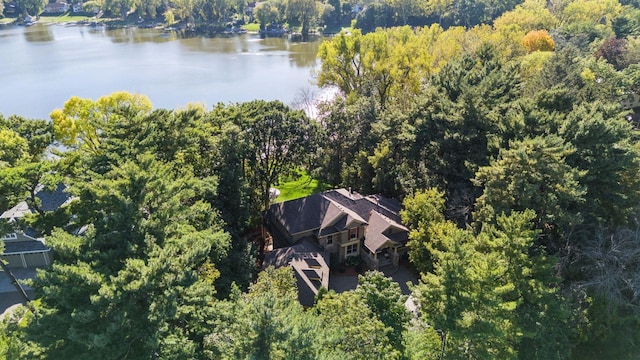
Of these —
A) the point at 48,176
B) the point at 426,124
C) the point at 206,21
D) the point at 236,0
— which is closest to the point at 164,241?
the point at 48,176

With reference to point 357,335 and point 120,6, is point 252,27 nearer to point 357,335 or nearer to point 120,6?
point 120,6

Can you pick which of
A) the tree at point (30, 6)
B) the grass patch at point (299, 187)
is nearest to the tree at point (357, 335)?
the grass patch at point (299, 187)

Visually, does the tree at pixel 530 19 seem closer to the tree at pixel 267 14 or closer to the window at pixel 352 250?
the window at pixel 352 250

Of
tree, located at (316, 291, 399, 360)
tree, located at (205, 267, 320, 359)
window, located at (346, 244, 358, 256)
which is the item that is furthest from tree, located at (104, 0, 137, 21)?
tree, located at (205, 267, 320, 359)

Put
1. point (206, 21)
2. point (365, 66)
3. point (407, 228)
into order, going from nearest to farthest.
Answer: point (407, 228) < point (365, 66) < point (206, 21)

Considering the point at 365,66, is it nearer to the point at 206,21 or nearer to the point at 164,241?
the point at 164,241

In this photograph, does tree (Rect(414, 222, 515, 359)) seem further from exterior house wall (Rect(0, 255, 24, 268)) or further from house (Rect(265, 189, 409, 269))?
exterior house wall (Rect(0, 255, 24, 268))
